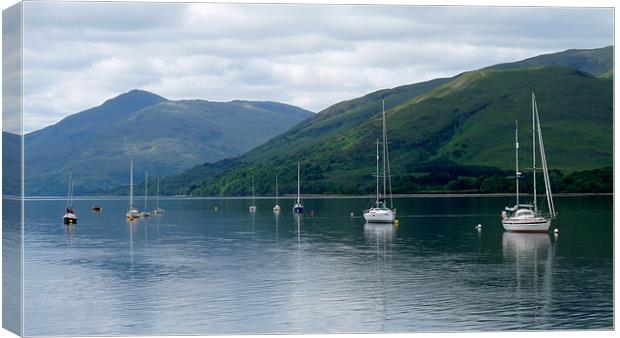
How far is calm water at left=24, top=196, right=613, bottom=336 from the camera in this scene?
34312mm

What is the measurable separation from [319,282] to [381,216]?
58768mm

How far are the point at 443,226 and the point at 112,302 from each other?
6300 centimetres

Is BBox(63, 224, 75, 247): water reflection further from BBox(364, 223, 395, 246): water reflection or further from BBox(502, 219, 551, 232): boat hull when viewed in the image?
BBox(502, 219, 551, 232): boat hull

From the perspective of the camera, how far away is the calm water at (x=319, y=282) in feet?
113

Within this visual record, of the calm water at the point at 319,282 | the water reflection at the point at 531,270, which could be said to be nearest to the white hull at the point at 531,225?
the water reflection at the point at 531,270

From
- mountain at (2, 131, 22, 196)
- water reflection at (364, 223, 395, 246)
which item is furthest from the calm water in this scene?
mountain at (2, 131, 22, 196)

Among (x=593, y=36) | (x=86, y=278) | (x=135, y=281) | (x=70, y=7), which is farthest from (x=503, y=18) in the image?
(x=86, y=278)

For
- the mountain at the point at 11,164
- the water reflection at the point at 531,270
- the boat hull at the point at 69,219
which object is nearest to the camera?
the mountain at the point at 11,164

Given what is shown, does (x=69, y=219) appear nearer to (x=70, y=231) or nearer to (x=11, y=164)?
(x=70, y=231)

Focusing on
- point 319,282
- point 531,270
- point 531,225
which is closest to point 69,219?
point 531,225

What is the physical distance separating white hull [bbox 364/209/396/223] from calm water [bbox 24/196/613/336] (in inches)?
550

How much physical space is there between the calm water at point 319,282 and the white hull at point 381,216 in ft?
45.8

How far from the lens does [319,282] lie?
47.2 metres

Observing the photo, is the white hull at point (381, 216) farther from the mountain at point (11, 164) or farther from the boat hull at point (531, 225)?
the mountain at point (11, 164)
